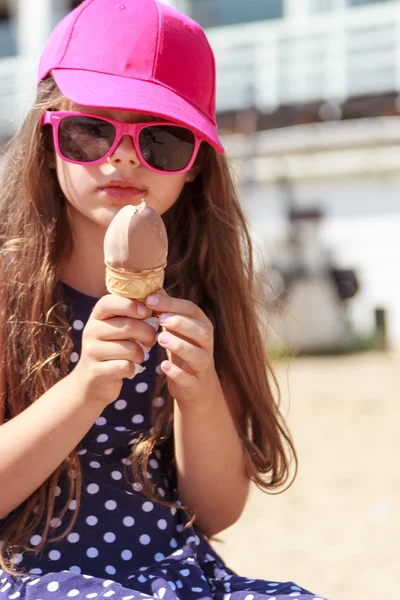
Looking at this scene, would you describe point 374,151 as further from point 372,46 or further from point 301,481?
point 301,481

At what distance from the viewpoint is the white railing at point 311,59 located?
1152 centimetres

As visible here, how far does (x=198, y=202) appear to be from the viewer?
7.13 ft

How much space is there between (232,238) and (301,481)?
9.89 ft

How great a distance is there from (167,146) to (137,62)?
0.20 metres

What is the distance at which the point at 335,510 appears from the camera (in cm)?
437

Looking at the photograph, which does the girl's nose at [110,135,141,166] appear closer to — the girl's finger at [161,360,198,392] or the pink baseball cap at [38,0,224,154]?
the pink baseball cap at [38,0,224,154]

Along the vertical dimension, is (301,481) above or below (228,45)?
below

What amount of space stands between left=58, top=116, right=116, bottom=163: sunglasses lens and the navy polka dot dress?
324 mm

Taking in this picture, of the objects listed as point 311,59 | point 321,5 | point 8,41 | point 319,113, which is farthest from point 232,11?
point 8,41

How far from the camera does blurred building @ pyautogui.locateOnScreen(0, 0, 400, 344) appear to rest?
10430mm

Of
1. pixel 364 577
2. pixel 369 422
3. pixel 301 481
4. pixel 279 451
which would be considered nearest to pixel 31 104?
pixel 279 451

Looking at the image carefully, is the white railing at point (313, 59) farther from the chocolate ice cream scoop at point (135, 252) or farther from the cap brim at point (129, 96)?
the chocolate ice cream scoop at point (135, 252)

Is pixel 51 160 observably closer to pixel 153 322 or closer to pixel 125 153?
pixel 125 153

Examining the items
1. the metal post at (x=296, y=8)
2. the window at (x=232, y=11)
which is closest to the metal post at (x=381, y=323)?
the metal post at (x=296, y=8)
